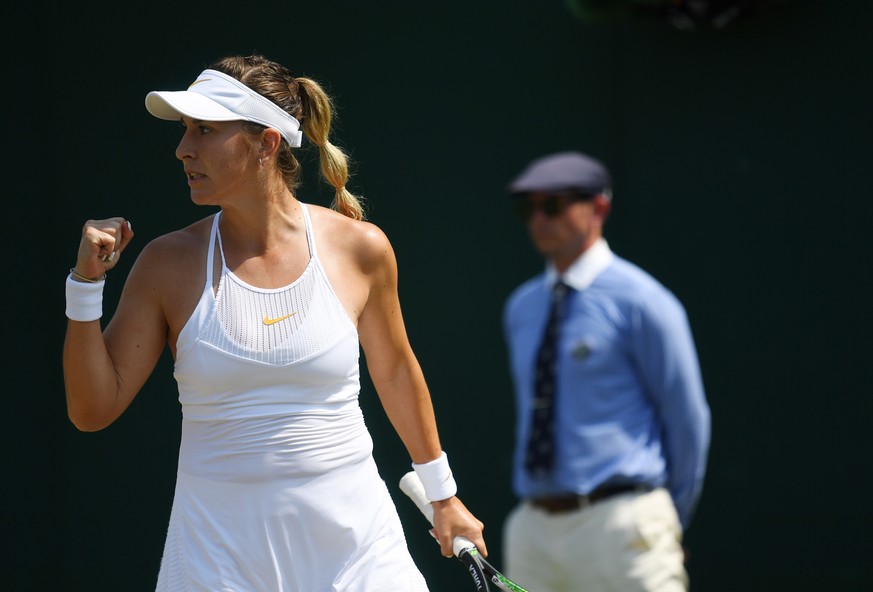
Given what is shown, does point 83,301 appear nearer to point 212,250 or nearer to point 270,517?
point 212,250

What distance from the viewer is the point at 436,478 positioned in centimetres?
319

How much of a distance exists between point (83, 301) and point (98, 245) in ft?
0.39

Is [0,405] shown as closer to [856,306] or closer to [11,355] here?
[11,355]

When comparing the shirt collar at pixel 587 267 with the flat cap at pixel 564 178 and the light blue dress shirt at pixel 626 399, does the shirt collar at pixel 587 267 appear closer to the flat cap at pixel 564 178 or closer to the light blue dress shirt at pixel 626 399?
the light blue dress shirt at pixel 626 399

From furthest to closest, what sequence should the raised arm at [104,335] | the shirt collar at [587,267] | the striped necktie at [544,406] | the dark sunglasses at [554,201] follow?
the dark sunglasses at [554,201] < the shirt collar at [587,267] < the striped necktie at [544,406] < the raised arm at [104,335]

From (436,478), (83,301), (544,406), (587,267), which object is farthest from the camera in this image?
(587,267)

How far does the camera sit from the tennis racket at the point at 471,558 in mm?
3027

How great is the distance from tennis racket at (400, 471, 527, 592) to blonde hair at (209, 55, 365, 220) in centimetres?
67

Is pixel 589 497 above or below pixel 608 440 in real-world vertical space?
below

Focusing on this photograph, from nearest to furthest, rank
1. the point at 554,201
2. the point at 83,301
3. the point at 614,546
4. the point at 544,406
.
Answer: the point at 83,301 < the point at 614,546 < the point at 544,406 < the point at 554,201

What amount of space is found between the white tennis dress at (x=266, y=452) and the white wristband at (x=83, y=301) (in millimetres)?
185

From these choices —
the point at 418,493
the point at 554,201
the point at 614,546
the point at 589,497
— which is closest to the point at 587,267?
the point at 554,201

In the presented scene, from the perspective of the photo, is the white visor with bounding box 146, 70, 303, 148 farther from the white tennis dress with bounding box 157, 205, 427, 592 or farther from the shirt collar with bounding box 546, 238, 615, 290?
the shirt collar with bounding box 546, 238, 615, 290

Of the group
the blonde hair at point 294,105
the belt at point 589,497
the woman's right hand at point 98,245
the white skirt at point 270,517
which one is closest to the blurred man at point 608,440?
the belt at point 589,497
